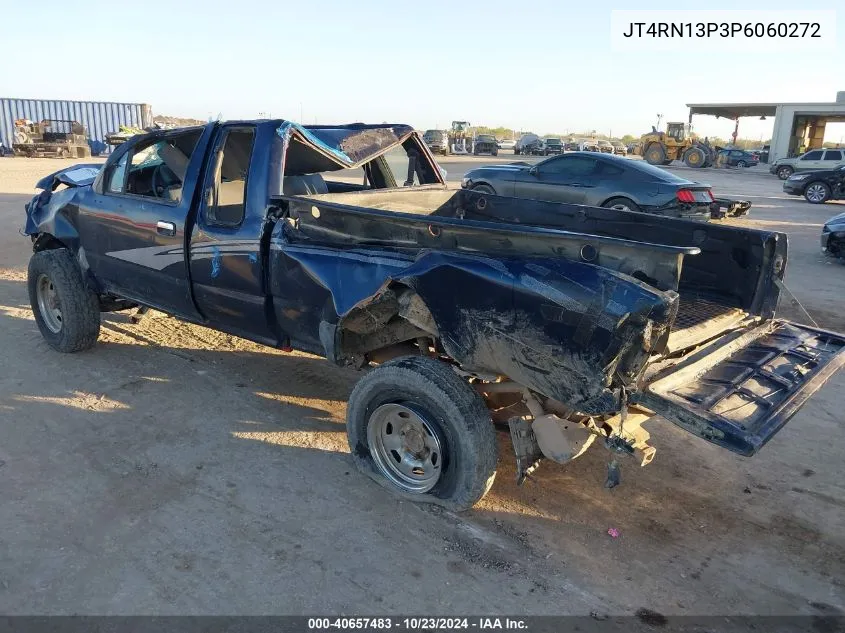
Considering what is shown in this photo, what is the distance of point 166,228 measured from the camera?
4.24 m

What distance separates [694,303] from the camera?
12.9 ft

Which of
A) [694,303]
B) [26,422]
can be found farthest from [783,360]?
[26,422]

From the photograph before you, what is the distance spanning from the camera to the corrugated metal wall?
3278cm

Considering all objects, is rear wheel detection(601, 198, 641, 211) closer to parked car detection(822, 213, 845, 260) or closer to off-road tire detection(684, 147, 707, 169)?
parked car detection(822, 213, 845, 260)

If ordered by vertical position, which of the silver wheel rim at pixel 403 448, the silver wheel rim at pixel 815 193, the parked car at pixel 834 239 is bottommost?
the silver wheel rim at pixel 403 448

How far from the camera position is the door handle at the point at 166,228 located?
13.8ft

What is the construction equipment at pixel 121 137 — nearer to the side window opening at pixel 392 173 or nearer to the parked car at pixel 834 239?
the side window opening at pixel 392 173

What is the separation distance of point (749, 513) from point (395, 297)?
217 cm

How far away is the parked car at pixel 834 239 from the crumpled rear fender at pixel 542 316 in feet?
29.6

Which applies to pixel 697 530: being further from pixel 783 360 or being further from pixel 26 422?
pixel 26 422

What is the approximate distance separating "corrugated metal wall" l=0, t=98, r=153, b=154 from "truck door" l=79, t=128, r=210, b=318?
32.2 m

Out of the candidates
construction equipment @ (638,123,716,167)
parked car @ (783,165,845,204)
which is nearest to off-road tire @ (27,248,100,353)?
parked car @ (783,165,845,204)

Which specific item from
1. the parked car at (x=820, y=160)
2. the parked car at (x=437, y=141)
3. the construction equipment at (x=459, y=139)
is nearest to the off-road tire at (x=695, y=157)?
the parked car at (x=820, y=160)

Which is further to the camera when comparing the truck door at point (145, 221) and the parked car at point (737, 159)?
the parked car at point (737, 159)
